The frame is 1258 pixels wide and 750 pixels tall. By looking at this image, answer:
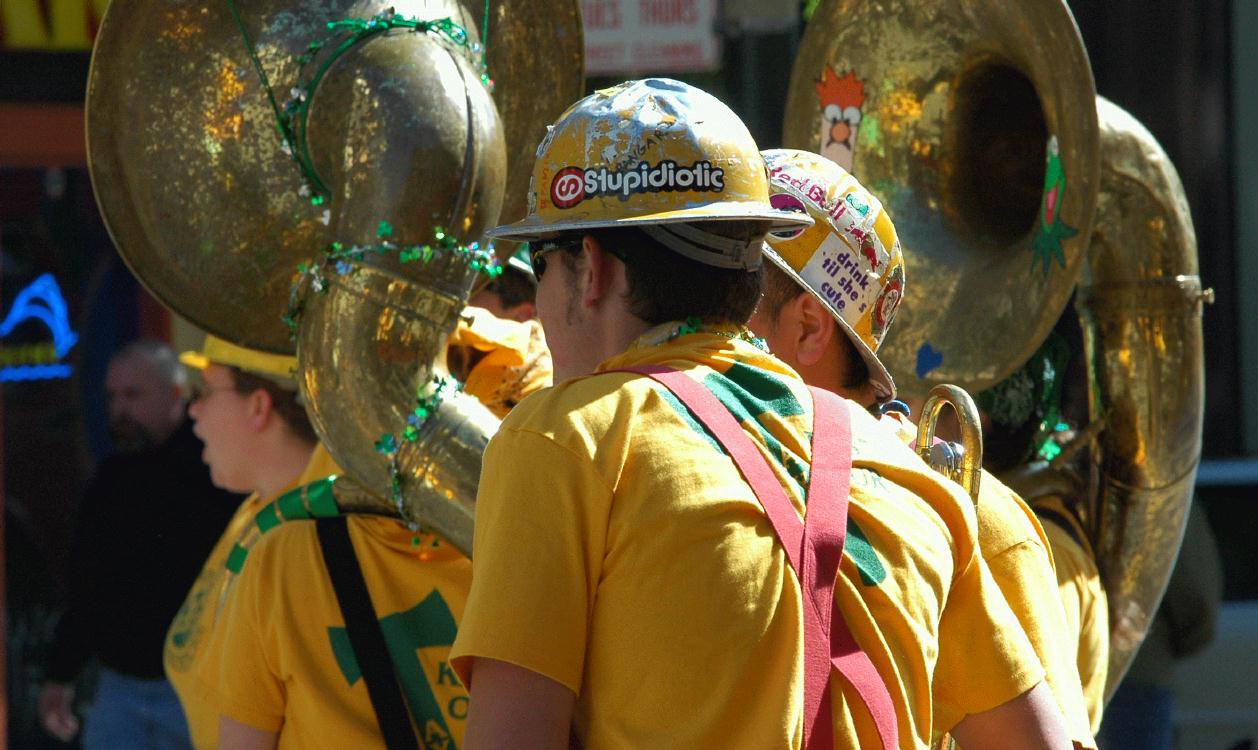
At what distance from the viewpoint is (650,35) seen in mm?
5297

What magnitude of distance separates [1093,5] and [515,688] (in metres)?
5.61

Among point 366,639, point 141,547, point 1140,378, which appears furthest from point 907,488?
point 141,547

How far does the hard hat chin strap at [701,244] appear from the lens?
1.55 m

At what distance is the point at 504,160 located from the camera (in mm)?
2518

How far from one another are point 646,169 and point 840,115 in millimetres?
1806

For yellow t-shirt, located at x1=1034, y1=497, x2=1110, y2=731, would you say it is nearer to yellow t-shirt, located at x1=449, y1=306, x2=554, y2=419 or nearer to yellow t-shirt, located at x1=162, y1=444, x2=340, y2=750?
yellow t-shirt, located at x1=449, y1=306, x2=554, y2=419

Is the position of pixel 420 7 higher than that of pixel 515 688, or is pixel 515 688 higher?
pixel 420 7

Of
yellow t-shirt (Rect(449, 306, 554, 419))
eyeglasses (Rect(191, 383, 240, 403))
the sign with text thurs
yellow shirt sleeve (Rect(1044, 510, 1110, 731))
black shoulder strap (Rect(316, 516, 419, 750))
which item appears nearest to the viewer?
black shoulder strap (Rect(316, 516, 419, 750))

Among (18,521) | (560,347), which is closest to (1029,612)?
(560,347)

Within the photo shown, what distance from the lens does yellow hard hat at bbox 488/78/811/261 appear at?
155 centimetres

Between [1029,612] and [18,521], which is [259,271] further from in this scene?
[18,521]

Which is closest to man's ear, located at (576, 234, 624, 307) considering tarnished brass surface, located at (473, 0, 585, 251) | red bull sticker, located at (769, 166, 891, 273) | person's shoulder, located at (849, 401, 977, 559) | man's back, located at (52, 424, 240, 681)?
person's shoulder, located at (849, 401, 977, 559)

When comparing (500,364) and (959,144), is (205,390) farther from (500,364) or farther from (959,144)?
(959,144)

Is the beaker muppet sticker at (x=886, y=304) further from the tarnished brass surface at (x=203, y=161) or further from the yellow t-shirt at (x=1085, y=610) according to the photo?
the tarnished brass surface at (x=203, y=161)
